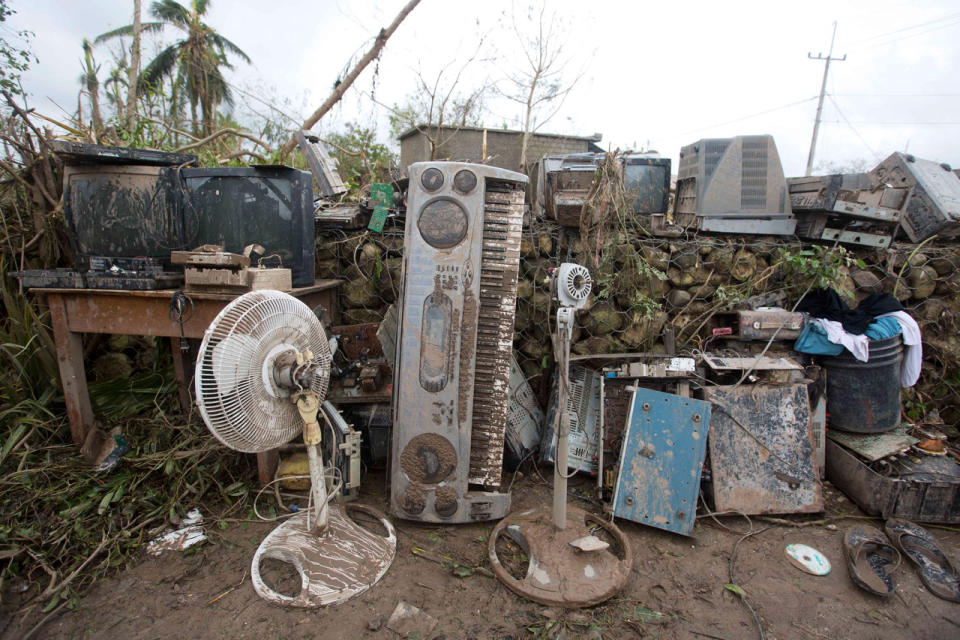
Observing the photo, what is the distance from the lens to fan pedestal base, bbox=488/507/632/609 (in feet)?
6.67

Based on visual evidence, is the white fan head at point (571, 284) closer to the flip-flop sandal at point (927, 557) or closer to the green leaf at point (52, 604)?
the flip-flop sandal at point (927, 557)

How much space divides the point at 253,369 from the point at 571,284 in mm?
1417

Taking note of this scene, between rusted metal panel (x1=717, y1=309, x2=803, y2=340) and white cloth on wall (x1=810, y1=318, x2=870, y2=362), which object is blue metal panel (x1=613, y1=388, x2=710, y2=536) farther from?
white cloth on wall (x1=810, y1=318, x2=870, y2=362)

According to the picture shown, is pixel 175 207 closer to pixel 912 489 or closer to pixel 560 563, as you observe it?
pixel 560 563

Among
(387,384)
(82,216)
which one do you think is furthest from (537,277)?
(82,216)

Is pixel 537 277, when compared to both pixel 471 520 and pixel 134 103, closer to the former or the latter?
pixel 471 520

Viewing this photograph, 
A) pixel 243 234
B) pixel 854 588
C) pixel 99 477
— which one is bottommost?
pixel 854 588

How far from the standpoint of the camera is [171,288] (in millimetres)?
2529

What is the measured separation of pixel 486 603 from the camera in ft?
6.66

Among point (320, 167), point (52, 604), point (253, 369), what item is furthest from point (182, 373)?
point (320, 167)

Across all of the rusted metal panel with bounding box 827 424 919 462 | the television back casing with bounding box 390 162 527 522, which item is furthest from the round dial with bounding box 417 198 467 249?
the rusted metal panel with bounding box 827 424 919 462

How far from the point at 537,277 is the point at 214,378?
246 cm

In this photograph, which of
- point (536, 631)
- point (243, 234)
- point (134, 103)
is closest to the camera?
point (536, 631)

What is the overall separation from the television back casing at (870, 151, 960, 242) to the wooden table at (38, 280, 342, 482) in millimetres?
4743
